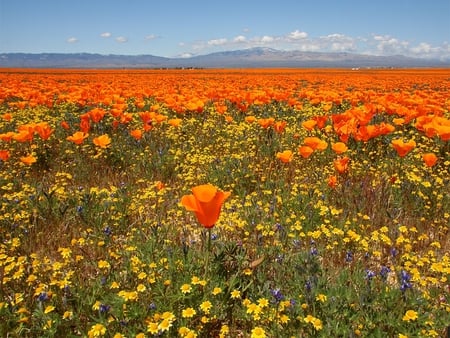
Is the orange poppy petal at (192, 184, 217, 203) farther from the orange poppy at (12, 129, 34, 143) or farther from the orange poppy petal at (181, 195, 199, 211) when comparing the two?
the orange poppy at (12, 129, 34, 143)

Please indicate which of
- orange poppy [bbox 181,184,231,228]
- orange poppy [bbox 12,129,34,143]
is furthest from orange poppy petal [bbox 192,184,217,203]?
orange poppy [bbox 12,129,34,143]

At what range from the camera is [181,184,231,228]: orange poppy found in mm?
2092

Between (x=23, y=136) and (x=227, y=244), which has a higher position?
(x=23, y=136)

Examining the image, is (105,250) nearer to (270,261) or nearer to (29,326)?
(29,326)

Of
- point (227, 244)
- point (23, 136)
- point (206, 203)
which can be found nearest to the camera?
point (206, 203)

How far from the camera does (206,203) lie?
6.84 feet

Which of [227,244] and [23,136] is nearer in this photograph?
[227,244]

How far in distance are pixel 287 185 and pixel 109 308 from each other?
2.82 m

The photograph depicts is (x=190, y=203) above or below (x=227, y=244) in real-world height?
above

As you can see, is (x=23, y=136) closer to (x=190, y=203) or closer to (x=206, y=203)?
(x=190, y=203)

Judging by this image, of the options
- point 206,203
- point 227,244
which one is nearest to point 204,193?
point 206,203

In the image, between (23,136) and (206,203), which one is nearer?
(206,203)

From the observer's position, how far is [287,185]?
467cm

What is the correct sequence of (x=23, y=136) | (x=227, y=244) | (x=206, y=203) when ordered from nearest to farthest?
1. (x=206, y=203)
2. (x=227, y=244)
3. (x=23, y=136)
